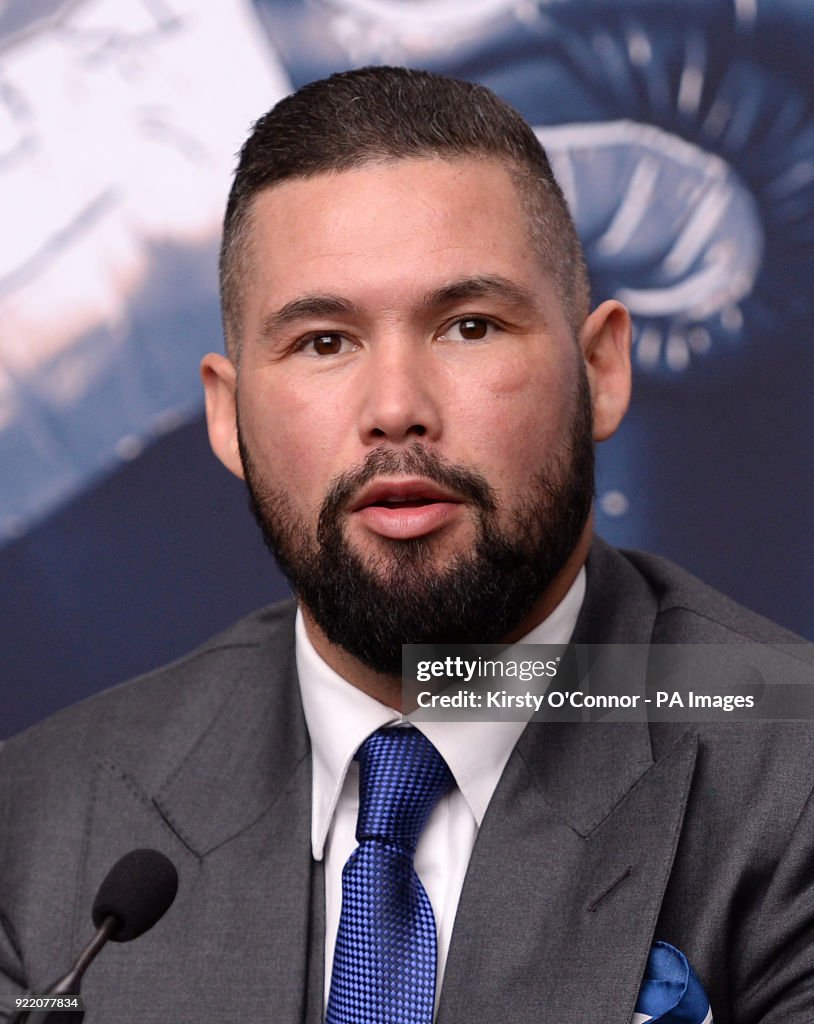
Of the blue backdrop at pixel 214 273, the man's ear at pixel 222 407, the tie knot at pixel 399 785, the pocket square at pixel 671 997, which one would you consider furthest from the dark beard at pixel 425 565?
the blue backdrop at pixel 214 273

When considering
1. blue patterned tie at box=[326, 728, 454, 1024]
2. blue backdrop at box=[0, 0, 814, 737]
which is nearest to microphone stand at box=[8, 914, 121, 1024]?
blue patterned tie at box=[326, 728, 454, 1024]

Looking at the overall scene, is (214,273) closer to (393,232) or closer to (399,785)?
(393,232)

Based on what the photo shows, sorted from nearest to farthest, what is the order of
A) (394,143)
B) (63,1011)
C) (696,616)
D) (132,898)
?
(63,1011)
(132,898)
(394,143)
(696,616)

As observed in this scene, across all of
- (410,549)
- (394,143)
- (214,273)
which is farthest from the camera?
(214,273)

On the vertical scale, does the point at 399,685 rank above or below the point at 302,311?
below

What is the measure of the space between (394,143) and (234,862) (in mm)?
992

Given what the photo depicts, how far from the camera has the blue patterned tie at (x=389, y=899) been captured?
1.89 m

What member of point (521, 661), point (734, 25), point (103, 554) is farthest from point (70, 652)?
point (734, 25)

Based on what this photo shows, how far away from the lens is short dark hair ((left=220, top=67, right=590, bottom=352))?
6.77 feet

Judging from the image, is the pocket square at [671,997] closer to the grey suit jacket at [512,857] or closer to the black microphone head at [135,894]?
the grey suit jacket at [512,857]

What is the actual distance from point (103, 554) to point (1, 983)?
1034mm

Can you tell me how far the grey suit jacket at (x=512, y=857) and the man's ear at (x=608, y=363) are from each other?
0.20m

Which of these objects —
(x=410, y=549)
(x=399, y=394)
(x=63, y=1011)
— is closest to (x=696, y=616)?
(x=410, y=549)

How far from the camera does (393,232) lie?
6.51 ft
